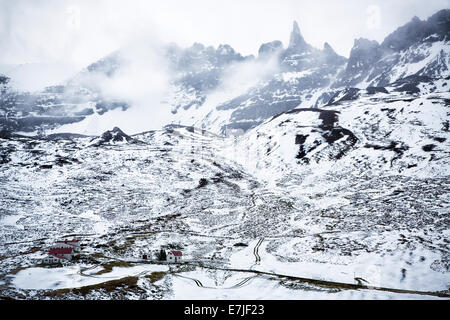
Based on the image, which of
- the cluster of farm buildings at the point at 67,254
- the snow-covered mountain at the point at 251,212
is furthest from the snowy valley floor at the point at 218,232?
the cluster of farm buildings at the point at 67,254

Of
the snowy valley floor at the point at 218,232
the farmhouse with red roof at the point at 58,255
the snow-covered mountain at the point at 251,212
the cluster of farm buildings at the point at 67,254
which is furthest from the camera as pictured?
the cluster of farm buildings at the point at 67,254

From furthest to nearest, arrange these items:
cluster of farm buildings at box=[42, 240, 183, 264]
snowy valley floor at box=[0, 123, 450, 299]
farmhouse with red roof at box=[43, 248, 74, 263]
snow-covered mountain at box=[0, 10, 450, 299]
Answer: cluster of farm buildings at box=[42, 240, 183, 264] → farmhouse with red roof at box=[43, 248, 74, 263] → snow-covered mountain at box=[0, 10, 450, 299] → snowy valley floor at box=[0, 123, 450, 299]

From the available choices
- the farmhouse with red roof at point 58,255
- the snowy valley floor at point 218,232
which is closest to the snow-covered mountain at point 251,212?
Answer: the snowy valley floor at point 218,232

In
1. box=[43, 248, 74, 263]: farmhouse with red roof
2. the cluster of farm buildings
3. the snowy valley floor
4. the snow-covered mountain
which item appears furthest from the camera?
the cluster of farm buildings

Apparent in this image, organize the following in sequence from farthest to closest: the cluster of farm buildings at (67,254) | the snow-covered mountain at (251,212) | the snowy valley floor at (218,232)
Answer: the cluster of farm buildings at (67,254)
the snow-covered mountain at (251,212)
the snowy valley floor at (218,232)

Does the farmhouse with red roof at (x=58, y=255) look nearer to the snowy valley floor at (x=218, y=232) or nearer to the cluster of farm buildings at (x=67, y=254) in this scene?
the cluster of farm buildings at (x=67, y=254)

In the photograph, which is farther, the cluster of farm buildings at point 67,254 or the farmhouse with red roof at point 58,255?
the cluster of farm buildings at point 67,254

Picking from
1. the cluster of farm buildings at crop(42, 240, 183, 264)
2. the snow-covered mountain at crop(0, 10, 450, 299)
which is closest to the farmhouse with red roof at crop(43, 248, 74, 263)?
the cluster of farm buildings at crop(42, 240, 183, 264)

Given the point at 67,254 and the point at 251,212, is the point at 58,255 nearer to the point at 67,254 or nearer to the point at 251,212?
the point at 67,254

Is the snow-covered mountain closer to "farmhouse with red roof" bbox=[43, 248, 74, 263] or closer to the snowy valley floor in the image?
the snowy valley floor

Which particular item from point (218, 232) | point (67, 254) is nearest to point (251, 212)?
point (218, 232)
